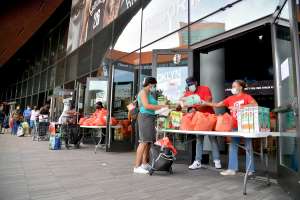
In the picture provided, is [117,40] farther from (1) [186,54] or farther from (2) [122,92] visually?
(1) [186,54]

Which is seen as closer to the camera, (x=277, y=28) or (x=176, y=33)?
(x=277, y=28)

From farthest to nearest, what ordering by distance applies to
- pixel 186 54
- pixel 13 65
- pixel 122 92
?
pixel 13 65 < pixel 122 92 < pixel 186 54

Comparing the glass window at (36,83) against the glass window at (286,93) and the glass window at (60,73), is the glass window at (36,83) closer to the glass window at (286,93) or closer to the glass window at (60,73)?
the glass window at (60,73)

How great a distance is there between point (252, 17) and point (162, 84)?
7.63 feet

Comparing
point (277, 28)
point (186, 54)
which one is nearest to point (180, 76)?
point (186, 54)

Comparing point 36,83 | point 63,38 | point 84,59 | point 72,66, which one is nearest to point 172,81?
point 84,59

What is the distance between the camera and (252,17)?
466 centimetres

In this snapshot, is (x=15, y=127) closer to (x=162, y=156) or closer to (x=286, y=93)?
(x=162, y=156)

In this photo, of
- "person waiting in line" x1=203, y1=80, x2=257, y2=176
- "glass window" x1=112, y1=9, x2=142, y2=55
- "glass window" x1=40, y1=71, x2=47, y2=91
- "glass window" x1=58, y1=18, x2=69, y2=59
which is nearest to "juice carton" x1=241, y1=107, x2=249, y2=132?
"person waiting in line" x1=203, y1=80, x2=257, y2=176

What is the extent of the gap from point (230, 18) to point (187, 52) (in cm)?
109

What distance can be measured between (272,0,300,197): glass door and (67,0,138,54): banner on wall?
5757 millimetres

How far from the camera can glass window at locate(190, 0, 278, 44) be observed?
14.9 feet

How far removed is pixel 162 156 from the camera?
3896mm

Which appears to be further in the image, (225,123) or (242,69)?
(242,69)
